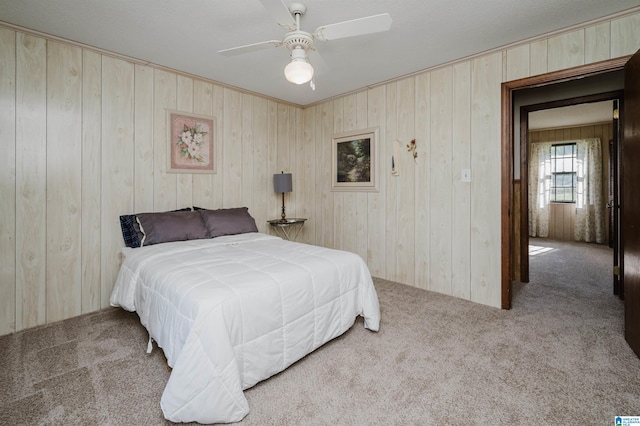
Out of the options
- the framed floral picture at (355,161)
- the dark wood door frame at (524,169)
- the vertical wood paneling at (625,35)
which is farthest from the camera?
the framed floral picture at (355,161)

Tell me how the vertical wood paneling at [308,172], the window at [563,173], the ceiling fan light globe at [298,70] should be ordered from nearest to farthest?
the ceiling fan light globe at [298,70]
the vertical wood paneling at [308,172]
the window at [563,173]

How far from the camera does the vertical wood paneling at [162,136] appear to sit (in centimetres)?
318

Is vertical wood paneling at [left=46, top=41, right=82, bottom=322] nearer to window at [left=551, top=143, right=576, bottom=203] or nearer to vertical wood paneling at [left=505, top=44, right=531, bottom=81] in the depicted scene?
vertical wood paneling at [left=505, top=44, right=531, bottom=81]

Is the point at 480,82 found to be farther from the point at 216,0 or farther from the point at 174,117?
the point at 174,117

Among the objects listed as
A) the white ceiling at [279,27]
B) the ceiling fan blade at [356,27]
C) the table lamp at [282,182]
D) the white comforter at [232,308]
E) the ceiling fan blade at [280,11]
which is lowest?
the white comforter at [232,308]

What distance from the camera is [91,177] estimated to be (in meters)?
2.79

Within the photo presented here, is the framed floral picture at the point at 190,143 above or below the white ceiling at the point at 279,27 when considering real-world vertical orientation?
below

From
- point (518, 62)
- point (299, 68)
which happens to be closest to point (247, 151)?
point (299, 68)

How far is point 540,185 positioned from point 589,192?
88cm

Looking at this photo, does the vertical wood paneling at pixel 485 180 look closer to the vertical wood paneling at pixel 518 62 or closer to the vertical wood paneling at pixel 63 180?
the vertical wood paneling at pixel 518 62

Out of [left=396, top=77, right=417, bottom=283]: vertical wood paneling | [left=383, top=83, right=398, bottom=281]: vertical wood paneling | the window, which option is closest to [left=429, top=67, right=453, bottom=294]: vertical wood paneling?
[left=396, top=77, right=417, bottom=283]: vertical wood paneling

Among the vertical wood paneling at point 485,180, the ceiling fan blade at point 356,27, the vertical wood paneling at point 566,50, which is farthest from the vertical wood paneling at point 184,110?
the vertical wood paneling at point 566,50

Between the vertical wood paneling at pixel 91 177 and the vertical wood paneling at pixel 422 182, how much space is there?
3276 mm

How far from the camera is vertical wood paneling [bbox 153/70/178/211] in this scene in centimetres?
318
